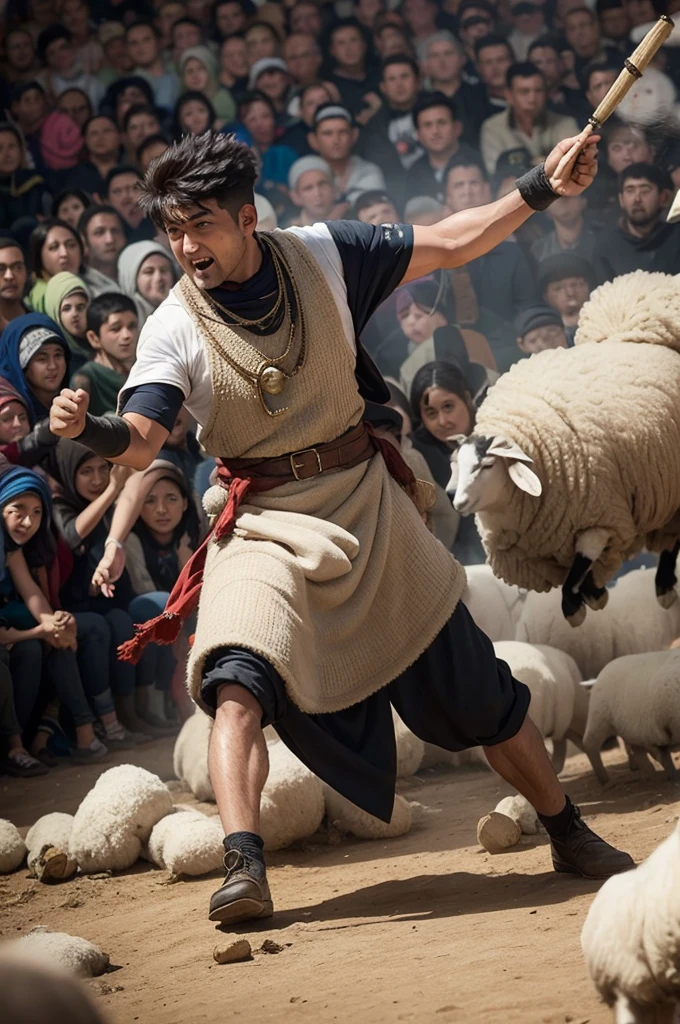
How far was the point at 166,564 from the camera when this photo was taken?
7.07 metres

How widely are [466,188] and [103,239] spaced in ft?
7.06

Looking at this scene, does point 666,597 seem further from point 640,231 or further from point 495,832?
point 640,231

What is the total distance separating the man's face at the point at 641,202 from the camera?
25.7ft

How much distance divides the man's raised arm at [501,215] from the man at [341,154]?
14.6 feet

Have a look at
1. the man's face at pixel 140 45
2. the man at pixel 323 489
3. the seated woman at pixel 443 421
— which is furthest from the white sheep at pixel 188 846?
the man's face at pixel 140 45

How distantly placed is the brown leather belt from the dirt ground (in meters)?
1.21

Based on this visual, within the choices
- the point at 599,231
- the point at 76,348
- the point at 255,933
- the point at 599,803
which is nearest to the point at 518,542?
the point at 599,803

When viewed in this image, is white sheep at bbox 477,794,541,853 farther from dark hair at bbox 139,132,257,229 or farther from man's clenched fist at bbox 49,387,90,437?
dark hair at bbox 139,132,257,229

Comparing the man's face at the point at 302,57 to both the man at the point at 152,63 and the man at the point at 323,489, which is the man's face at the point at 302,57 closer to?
the man at the point at 152,63

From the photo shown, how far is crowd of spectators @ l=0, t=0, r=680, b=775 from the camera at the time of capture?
6500 mm

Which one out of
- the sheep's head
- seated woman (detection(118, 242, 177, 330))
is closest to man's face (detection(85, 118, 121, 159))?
seated woman (detection(118, 242, 177, 330))

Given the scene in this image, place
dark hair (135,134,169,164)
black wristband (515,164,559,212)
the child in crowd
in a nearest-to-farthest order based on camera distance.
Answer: black wristband (515,164,559,212), the child in crowd, dark hair (135,134,169,164)

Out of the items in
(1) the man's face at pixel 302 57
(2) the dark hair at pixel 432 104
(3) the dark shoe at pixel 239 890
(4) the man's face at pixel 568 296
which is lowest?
(3) the dark shoe at pixel 239 890

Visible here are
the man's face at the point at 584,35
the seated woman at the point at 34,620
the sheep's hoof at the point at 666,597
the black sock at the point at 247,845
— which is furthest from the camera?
the man's face at the point at 584,35
